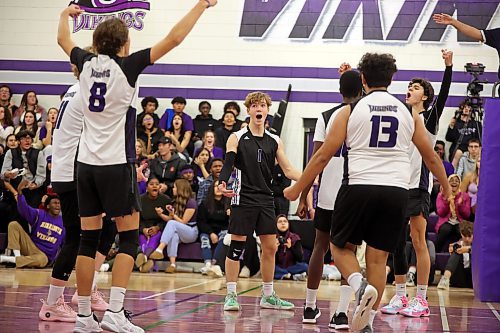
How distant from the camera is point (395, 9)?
1557 centimetres

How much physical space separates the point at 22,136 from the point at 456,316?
8.90 m

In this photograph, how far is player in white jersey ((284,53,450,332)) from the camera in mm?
5031

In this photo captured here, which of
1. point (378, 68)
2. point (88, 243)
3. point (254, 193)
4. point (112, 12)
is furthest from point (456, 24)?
point (112, 12)

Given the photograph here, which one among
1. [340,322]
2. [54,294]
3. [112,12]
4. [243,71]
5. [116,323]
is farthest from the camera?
[112,12]

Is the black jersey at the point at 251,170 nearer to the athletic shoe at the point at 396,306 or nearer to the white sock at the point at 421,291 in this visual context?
the athletic shoe at the point at 396,306

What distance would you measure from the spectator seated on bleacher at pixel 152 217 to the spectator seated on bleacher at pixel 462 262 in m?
4.41

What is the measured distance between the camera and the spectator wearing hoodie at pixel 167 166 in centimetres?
1381

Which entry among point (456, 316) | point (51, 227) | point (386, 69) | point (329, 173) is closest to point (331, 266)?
point (51, 227)

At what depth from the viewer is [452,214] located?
12.5m

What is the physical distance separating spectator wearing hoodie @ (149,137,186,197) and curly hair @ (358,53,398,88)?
8.77m

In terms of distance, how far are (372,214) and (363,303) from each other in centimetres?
56

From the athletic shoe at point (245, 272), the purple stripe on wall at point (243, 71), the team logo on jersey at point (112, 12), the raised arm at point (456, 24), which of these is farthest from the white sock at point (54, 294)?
the team logo on jersey at point (112, 12)

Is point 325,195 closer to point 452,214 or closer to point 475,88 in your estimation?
point 452,214

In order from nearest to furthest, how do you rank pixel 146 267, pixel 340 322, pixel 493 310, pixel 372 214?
pixel 372 214 < pixel 340 322 < pixel 493 310 < pixel 146 267
